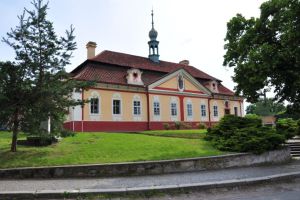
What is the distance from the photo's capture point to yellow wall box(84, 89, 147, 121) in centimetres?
2785

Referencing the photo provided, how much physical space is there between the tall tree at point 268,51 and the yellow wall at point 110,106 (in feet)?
40.1

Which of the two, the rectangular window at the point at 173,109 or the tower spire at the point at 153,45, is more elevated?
the tower spire at the point at 153,45

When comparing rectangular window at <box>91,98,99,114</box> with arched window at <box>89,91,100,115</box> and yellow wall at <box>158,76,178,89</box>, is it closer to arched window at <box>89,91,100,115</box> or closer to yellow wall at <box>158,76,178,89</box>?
arched window at <box>89,91,100,115</box>

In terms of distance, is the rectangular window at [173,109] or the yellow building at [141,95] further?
the rectangular window at [173,109]

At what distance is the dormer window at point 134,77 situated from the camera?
31106 mm

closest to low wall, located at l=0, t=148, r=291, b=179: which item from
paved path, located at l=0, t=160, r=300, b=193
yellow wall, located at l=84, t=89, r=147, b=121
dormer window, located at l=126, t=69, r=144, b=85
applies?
paved path, located at l=0, t=160, r=300, b=193

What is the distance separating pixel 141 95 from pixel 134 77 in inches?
78.6

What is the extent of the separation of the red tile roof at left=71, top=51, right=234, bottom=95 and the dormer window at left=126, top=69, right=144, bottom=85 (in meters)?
0.47

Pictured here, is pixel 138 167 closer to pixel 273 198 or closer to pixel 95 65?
pixel 273 198

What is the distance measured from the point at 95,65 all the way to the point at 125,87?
3613 millimetres

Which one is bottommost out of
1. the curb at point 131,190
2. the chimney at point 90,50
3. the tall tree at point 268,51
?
the curb at point 131,190

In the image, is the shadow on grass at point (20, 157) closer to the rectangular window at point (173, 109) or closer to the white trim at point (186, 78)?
the white trim at point (186, 78)

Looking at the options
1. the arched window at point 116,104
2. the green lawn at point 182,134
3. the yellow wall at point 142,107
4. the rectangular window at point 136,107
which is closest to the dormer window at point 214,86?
the yellow wall at point 142,107

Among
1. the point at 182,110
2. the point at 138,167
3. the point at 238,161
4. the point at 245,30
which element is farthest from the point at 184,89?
the point at 138,167
